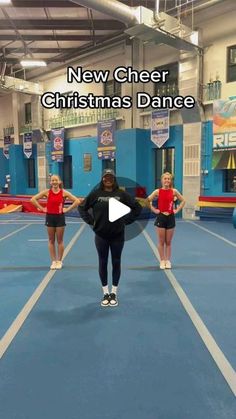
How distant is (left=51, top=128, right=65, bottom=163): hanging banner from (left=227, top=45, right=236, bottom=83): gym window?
8360 millimetres

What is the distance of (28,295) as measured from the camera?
4.34 metres

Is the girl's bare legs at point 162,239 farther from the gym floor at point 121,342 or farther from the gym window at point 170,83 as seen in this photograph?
the gym window at point 170,83

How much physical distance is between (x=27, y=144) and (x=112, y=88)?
6178mm

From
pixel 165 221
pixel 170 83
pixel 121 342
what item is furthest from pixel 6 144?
pixel 121 342

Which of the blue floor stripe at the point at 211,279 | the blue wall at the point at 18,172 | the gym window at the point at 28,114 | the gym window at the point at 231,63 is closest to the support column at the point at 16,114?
the gym window at the point at 28,114

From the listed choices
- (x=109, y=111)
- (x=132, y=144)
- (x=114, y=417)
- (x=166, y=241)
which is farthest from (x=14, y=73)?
(x=114, y=417)

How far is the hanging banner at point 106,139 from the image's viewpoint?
14062 millimetres

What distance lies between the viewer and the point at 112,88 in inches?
580

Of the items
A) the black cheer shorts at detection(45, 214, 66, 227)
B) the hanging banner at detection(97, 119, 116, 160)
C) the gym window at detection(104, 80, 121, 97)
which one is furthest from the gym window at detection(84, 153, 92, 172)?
the black cheer shorts at detection(45, 214, 66, 227)

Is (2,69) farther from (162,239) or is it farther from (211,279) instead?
(211,279)

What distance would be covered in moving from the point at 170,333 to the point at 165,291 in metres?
1.21

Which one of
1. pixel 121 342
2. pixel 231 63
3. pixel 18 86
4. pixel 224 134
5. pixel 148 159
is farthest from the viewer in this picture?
pixel 18 86

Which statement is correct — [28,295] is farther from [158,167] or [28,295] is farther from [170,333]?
[158,167]

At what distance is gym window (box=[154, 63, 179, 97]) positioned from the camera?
12575 millimetres
